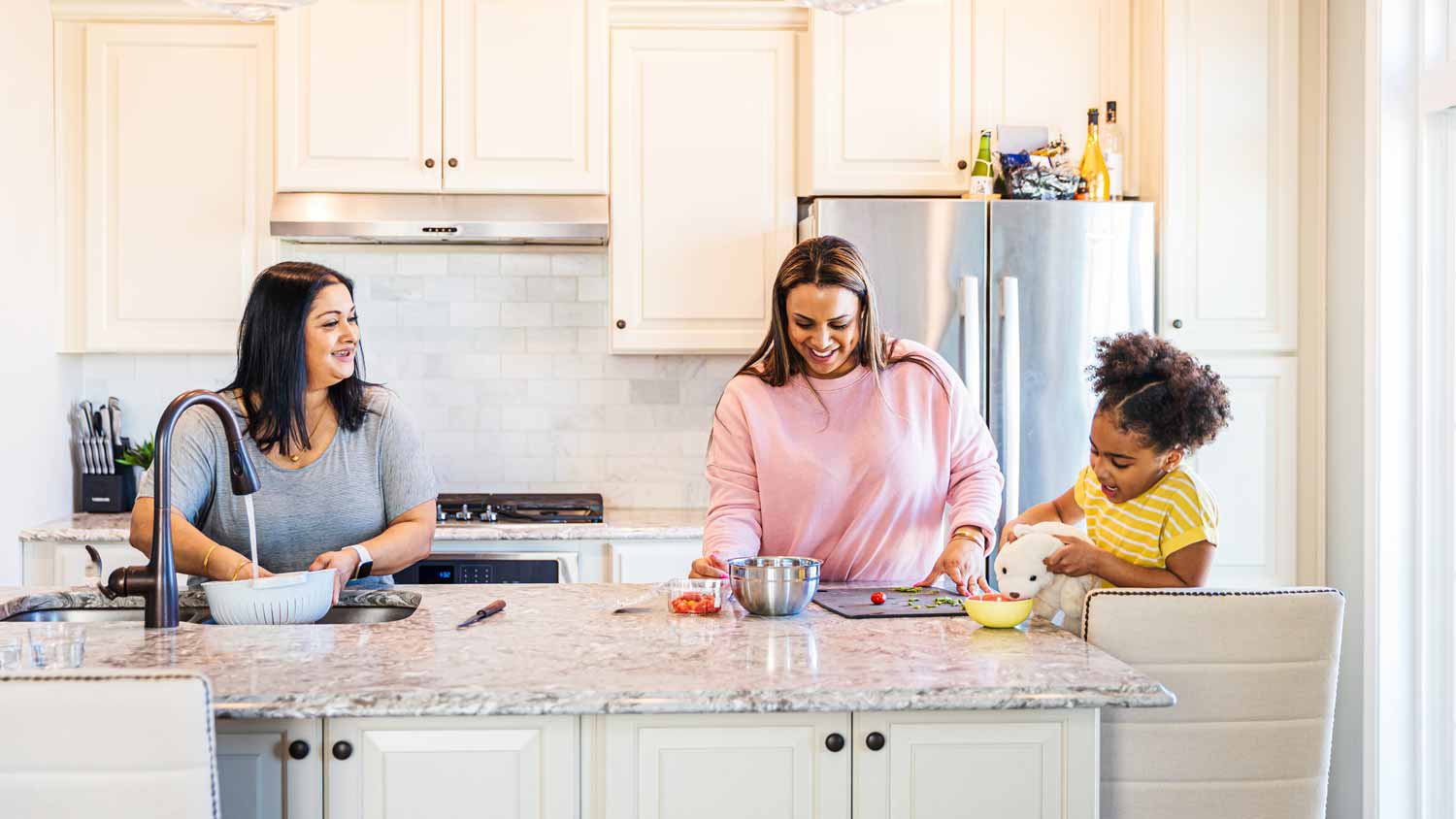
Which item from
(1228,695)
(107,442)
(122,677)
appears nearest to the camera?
(122,677)

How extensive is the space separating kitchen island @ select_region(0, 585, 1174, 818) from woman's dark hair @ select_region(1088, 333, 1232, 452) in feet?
1.86

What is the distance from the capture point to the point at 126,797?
4.69 feet

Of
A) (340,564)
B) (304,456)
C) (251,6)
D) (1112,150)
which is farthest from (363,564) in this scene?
(1112,150)

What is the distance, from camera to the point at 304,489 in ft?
7.43

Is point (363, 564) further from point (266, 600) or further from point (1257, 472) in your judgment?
point (1257, 472)

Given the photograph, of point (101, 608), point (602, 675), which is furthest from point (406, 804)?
point (101, 608)

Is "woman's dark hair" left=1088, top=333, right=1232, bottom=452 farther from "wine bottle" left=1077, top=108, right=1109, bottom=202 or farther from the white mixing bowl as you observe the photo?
"wine bottle" left=1077, top=108, right=1109, bottom=202

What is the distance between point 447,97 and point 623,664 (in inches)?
95.6

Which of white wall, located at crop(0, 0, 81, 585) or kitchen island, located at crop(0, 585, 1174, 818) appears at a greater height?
white wall, located at crop(0, 0, 81, 585)

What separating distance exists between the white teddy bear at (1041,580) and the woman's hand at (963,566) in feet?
0.48

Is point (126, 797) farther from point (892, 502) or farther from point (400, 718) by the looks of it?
point (892, 502)

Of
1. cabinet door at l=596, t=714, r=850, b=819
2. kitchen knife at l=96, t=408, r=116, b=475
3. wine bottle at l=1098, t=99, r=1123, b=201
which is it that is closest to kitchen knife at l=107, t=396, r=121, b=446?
kitchen knife at l=96, t=408, r=116, b=475

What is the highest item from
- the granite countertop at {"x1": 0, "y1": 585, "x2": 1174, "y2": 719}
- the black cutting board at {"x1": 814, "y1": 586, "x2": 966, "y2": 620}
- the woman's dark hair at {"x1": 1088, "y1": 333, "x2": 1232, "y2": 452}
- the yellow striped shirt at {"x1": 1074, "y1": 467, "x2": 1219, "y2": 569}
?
the woman's dark hair at {"x1": 1088, "y1": 333, "x2": 1232, "y2": 452}

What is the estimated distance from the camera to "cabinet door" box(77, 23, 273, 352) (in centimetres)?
373
